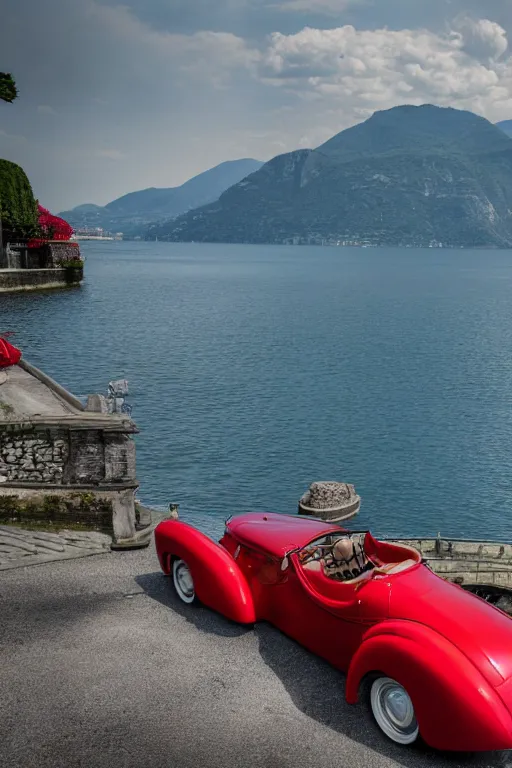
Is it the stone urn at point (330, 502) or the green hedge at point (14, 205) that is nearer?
the stone urn at point (330, 502)

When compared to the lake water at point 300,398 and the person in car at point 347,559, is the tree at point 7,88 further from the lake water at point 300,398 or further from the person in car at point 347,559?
the person in car at point 347,559

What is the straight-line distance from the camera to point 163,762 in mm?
8055

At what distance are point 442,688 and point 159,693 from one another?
372 cm

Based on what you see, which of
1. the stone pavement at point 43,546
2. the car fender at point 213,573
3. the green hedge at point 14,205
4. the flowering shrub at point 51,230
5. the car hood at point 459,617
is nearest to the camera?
the car hood at point 459,617

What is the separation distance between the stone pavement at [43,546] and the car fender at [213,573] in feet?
8.70

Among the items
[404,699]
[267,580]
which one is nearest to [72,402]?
[267,580]

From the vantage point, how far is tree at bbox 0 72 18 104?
2154 inches

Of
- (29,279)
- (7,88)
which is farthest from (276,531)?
(29,279)

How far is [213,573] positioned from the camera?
11.1 metres

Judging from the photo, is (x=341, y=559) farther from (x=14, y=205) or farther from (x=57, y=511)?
(x=14, y=205)

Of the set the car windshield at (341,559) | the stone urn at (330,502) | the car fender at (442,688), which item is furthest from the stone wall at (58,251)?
the car fender at (442,688)

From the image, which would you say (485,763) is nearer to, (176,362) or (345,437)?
(345,437)

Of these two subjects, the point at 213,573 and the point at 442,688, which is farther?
the point at 213,573

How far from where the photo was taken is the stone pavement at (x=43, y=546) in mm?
13427
